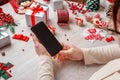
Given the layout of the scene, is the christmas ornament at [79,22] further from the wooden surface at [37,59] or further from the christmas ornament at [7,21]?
the christmas ornament at [7,21]

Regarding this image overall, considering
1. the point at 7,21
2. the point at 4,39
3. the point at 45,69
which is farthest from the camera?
the point at 7,21

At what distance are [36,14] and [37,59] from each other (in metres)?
0.21

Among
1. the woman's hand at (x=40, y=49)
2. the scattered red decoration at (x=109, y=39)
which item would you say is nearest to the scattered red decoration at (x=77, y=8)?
the scattered red decoration at (x=109, y=39)

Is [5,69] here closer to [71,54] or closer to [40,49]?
[40,49]

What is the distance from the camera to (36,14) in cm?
98

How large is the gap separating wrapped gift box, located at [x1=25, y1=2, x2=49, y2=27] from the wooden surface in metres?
0.04

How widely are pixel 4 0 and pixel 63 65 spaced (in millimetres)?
679

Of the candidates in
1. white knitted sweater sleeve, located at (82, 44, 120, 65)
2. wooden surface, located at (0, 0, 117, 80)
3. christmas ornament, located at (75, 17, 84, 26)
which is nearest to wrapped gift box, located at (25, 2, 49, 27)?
wooden surface, located at (0, 0, 117, 80)

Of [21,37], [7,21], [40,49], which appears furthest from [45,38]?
[7,21]

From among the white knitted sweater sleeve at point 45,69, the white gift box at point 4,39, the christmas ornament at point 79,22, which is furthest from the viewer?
the christmas ornament at point 79,22

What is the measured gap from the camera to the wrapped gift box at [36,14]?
98 cm

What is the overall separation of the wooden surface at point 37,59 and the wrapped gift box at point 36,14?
0.04 meters

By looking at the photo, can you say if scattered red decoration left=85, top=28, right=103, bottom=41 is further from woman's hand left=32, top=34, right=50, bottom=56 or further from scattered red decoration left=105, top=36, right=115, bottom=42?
woman's hand left=32, top=34, right=50, bottom=56

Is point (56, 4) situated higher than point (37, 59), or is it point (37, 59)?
point (56, 4)
